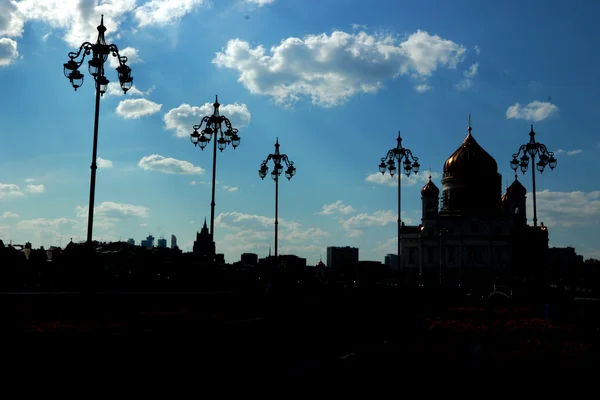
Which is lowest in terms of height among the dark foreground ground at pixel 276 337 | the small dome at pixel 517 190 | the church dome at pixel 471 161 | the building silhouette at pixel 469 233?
the dark foreground ground at pixel 276 337

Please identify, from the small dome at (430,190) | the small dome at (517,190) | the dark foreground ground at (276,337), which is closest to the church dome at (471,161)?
the small dome at (430,190)

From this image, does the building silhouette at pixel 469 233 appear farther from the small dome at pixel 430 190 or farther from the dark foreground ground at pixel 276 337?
the dark foreground ground at pixel 276 337

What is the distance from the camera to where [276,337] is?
18297 millimetres

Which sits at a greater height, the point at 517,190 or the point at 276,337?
the point at 517,190

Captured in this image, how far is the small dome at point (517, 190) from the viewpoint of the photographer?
357ft

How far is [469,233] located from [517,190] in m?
16.3

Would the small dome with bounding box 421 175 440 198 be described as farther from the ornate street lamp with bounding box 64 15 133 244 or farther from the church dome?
the ornate street lamp with bounding box 64 15 133 244

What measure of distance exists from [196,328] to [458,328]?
12.4 metres

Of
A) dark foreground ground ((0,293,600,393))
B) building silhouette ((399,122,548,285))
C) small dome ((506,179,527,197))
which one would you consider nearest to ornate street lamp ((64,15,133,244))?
dark foreground ground ((0,293,600,393))

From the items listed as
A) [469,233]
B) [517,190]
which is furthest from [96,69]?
[517,190]

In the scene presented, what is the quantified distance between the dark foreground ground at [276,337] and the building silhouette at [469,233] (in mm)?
69791

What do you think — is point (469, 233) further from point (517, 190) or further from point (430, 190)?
point (517, 190)

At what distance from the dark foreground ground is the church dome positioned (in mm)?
76151

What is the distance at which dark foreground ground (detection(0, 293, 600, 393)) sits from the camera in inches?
474
